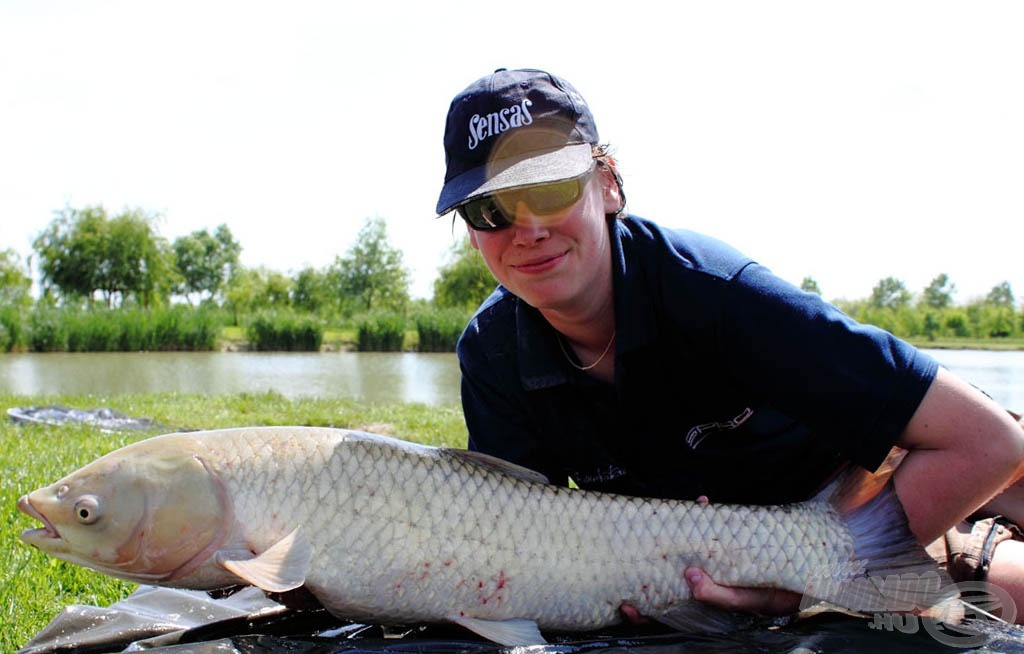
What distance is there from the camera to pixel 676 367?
2033mm

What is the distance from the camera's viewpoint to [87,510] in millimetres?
1684

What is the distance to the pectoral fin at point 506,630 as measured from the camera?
65.6 inches

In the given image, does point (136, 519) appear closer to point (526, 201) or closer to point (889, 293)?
point (526, 201)

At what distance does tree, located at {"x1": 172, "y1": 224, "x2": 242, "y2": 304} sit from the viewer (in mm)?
63594

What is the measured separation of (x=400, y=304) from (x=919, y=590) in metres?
42.8

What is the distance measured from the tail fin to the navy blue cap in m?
0.97

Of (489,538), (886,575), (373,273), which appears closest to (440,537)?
(489,538)

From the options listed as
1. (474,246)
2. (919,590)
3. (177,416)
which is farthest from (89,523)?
(177,416)

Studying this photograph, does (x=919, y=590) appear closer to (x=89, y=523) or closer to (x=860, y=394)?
(x=860, y=394)

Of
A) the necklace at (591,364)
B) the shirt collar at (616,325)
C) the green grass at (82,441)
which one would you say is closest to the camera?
the shirt collar at (616,325)

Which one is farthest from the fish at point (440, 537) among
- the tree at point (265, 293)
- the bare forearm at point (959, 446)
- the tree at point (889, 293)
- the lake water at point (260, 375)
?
the tree at point (889, 293)

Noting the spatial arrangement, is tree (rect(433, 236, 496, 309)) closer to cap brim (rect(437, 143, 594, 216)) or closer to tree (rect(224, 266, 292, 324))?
tree (rect(224, 266, 292, 324))

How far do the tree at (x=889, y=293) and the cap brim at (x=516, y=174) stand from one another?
64309mm

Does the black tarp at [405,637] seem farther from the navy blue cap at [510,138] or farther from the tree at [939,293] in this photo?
the tree at [939,293]
